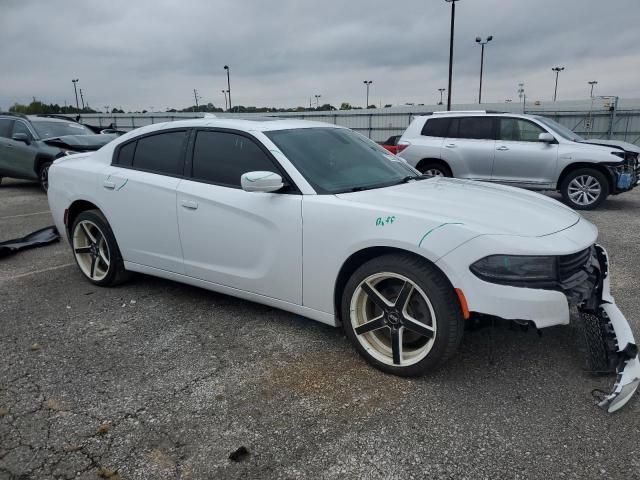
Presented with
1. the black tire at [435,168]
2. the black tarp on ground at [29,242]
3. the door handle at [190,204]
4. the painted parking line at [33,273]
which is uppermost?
the door handle at [190,204]

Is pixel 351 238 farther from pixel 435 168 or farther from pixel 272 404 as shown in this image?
pixel 435 168

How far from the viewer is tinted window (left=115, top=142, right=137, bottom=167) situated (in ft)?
14.2

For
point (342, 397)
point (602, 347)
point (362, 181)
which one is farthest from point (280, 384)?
point (602, 347)

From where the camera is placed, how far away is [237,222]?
3477 mm

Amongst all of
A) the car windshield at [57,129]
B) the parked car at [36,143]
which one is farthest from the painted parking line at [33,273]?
the car windshield at [57,129]

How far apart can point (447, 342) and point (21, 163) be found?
423 inches

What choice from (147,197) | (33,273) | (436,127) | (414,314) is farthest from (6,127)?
(414,314)

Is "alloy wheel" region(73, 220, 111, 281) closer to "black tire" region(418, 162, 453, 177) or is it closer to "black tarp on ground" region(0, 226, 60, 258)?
"black tarp on ground" region(0, 226, 60, 258)

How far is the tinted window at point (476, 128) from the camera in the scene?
9.46 metres

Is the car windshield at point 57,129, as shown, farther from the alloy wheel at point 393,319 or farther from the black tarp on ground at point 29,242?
the alloy wheel at point 393,319

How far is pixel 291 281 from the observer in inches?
130

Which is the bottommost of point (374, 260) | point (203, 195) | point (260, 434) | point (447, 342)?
point (260, 434)

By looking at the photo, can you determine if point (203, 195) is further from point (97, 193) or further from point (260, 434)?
point (260, 434)

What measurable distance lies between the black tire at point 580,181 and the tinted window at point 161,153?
7.43 meters
